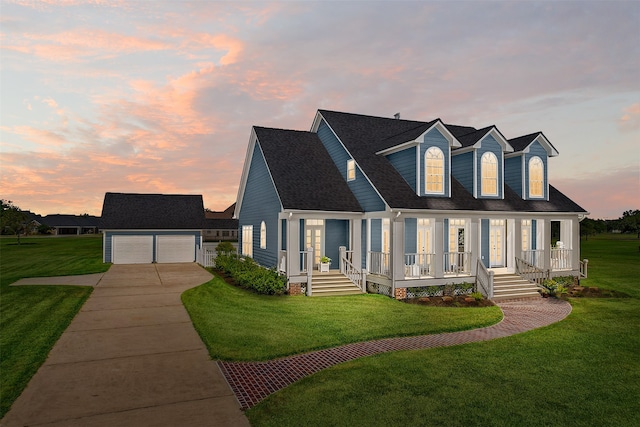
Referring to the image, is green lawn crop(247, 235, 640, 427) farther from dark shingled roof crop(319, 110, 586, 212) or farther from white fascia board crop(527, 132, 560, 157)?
white fascia board crop(527, 132, 560, 157)

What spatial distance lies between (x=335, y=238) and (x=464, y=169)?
739 cm

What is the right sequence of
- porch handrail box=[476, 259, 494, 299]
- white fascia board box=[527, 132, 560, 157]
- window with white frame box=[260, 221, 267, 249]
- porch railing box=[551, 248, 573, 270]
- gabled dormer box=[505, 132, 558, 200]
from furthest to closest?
window with white frame box=[260, 221, 267, 249], gabled dormer box=[505, 132, 558, 200], white fascia board box=[527, 132, 560, 157], porch railing box=[551, 248, 573, 270], porch handrail box=[476, 259, 494, 299]

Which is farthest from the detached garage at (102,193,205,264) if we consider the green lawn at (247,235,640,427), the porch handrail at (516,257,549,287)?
the green lawn at (247,235,640,427)

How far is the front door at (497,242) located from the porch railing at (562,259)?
104 inches

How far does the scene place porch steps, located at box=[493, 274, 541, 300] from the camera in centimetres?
1714

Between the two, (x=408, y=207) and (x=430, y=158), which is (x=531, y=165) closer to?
(x=430, y=158)

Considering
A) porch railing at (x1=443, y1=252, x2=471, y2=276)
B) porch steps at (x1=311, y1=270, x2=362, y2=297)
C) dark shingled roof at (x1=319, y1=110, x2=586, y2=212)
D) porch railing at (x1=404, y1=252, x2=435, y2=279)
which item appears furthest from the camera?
porch railing at (x1=443, y1=252, x2=471, y2=276)

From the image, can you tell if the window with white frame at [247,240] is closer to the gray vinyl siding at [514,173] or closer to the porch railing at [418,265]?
the porch railing at [418,265]

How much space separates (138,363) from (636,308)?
17381mm

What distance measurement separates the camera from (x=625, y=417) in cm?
652

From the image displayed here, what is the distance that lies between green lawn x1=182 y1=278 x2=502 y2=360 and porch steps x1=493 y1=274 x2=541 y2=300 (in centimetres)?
259

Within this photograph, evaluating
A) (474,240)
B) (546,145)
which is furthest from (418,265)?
(546,145)

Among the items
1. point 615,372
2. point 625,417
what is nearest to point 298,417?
point 625,417

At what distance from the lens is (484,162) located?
63.7ft
